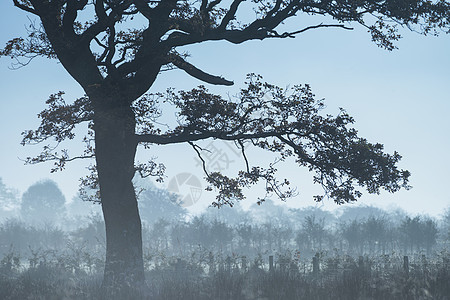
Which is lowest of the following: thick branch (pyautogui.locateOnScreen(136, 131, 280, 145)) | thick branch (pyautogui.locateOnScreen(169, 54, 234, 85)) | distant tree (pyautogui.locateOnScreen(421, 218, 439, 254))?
distant tree (pyautogui.locateOnScreen(421, 218, 439, 254))

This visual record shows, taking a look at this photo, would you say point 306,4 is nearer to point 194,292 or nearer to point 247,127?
point 247,127

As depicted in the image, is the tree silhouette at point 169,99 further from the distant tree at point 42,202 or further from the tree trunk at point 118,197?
the distant tree at point 42,202

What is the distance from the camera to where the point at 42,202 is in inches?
5477

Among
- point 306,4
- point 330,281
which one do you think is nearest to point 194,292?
point 330,281

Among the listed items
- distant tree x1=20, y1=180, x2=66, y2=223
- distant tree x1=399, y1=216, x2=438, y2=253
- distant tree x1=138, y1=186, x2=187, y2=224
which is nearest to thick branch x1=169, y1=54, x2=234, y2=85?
distant tree x1=399, y1=216, x2=438, y2=253

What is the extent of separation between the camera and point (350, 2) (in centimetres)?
1355

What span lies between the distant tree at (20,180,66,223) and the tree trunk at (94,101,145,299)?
13065 centimetres

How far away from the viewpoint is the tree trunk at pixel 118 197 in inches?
531

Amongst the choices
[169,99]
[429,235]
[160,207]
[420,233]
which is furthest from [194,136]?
[160,207]

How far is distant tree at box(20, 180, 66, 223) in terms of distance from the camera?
447 ft

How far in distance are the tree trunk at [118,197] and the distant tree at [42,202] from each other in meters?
131

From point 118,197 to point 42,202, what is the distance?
136 meters

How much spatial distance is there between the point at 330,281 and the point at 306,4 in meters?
7.95

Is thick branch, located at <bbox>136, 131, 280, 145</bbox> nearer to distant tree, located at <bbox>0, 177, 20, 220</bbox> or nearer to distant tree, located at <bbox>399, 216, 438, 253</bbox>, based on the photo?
distant tree, located at <bbox>399, 216, 438, 253</bbox>
